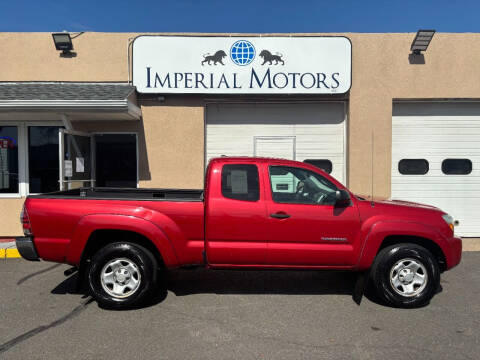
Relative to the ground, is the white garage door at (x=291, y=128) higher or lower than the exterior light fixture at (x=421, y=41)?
lower

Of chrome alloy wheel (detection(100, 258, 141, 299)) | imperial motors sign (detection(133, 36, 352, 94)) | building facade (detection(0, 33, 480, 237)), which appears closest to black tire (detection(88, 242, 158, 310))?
chrome alloy wheel (detection(100, 258, 141, 299))

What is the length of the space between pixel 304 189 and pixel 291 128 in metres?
4.41

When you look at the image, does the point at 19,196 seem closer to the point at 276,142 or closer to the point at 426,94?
the point at 276,142

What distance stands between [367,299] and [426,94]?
5858mm

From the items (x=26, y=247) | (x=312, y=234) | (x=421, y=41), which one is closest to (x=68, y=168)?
(x=26, y=247)

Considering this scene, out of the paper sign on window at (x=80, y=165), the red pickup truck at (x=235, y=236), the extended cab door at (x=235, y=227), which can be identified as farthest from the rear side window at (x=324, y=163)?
the paper sign on window at (x=80, y=165)

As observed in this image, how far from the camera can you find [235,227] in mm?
4289

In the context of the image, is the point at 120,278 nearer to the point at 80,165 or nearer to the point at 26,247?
the point at 26,247

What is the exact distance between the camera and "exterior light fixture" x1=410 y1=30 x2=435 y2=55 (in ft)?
26.1

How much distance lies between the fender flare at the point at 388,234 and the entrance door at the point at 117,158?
596 centimetres

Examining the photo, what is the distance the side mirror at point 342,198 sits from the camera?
13.8 ft

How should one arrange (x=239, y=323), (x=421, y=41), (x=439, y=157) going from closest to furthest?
(x=239, y=323), (x=421, y=41), (x=439, y=157)

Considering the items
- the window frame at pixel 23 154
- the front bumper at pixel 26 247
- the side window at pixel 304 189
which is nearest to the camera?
the front bumper at pixel 26 247

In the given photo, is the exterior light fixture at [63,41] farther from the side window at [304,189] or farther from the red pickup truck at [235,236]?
the side window at [304,189]
